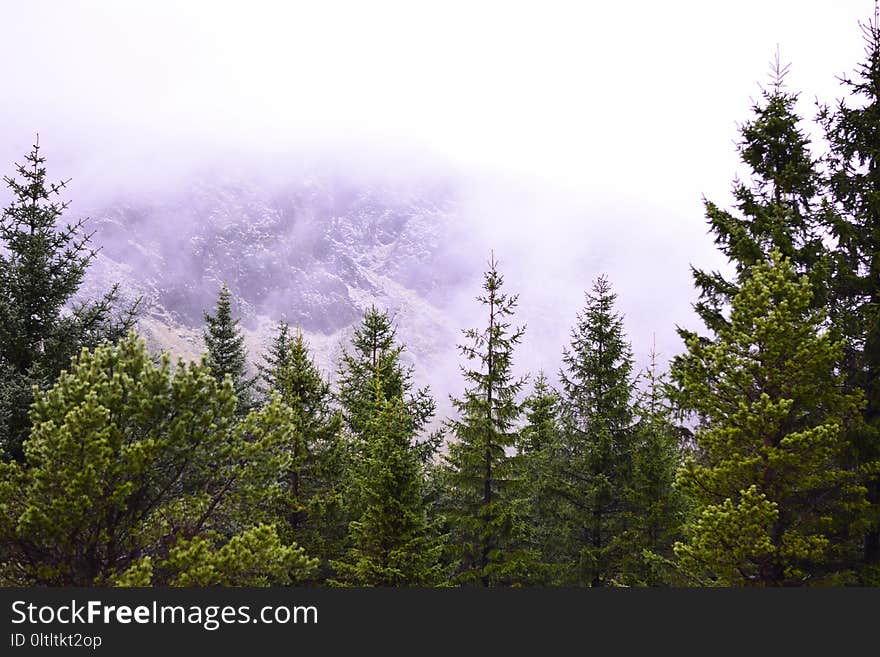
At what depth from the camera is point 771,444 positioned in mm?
11930

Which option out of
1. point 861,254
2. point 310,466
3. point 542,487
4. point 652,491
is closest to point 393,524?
point 310,466

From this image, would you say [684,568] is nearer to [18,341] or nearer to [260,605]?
[260,605]

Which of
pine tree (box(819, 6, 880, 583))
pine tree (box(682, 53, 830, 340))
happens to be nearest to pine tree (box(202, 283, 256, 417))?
pine tree (box(682, 53, 830, 340))

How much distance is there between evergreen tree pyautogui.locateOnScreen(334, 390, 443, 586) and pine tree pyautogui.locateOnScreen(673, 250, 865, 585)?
23.5ft

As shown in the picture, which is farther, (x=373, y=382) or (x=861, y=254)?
(x=373, y=382)

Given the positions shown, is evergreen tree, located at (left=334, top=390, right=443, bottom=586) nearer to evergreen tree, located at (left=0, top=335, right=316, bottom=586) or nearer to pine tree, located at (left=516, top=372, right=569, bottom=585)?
pine tree, located at (left=516, top=372, right=569, bottom=585)

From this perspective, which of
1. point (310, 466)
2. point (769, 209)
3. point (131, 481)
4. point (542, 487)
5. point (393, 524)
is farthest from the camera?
point (542, 487)

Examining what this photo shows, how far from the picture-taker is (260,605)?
9602 mm

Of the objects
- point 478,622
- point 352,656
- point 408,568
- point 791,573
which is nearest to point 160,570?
point 352,656

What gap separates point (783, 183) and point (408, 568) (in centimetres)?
1434

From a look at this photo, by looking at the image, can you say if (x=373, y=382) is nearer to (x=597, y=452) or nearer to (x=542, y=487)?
(x=542, y=487)

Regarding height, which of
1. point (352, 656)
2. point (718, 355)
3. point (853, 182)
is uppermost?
point (853, 182)

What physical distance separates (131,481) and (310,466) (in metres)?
8.81

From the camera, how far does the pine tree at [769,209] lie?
13531 millimetres
